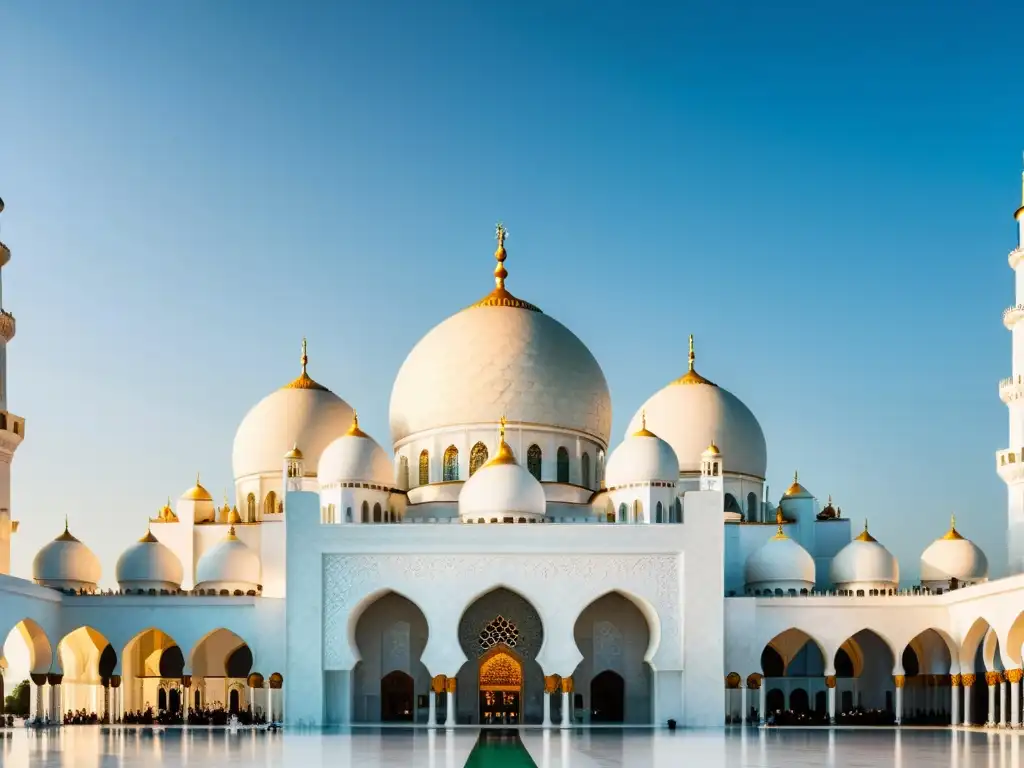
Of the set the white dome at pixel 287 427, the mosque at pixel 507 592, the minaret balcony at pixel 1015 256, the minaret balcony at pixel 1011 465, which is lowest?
the mosque at pixel 507 592

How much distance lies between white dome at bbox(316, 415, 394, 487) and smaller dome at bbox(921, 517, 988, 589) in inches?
418

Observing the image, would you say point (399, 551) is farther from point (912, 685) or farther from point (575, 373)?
point (912, 685)

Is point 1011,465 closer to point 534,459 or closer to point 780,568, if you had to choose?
point 780,568

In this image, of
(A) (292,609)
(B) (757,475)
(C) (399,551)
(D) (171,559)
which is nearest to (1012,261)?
(B) (757,475)

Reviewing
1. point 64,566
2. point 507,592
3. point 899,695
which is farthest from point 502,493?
point 64,566

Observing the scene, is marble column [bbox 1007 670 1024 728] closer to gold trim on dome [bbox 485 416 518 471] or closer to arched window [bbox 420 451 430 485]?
gold trim on dome [bbox 485 416 518 471]

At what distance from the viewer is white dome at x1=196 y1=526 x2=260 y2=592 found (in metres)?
28.8

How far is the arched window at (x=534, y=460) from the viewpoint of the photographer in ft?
97.9

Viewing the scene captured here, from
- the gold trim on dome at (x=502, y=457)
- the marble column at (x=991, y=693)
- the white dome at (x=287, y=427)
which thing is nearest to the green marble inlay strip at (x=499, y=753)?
the gold trim on dome at (x=502, y=457)

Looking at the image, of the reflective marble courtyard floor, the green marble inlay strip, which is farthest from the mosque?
the green marble inlay strip

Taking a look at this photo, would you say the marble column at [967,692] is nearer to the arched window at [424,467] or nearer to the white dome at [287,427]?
the arched window at [424,467]

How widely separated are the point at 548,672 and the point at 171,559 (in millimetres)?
8206

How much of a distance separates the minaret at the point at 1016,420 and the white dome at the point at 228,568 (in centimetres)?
1425

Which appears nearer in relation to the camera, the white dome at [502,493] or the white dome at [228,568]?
the white dome at [502,493]
